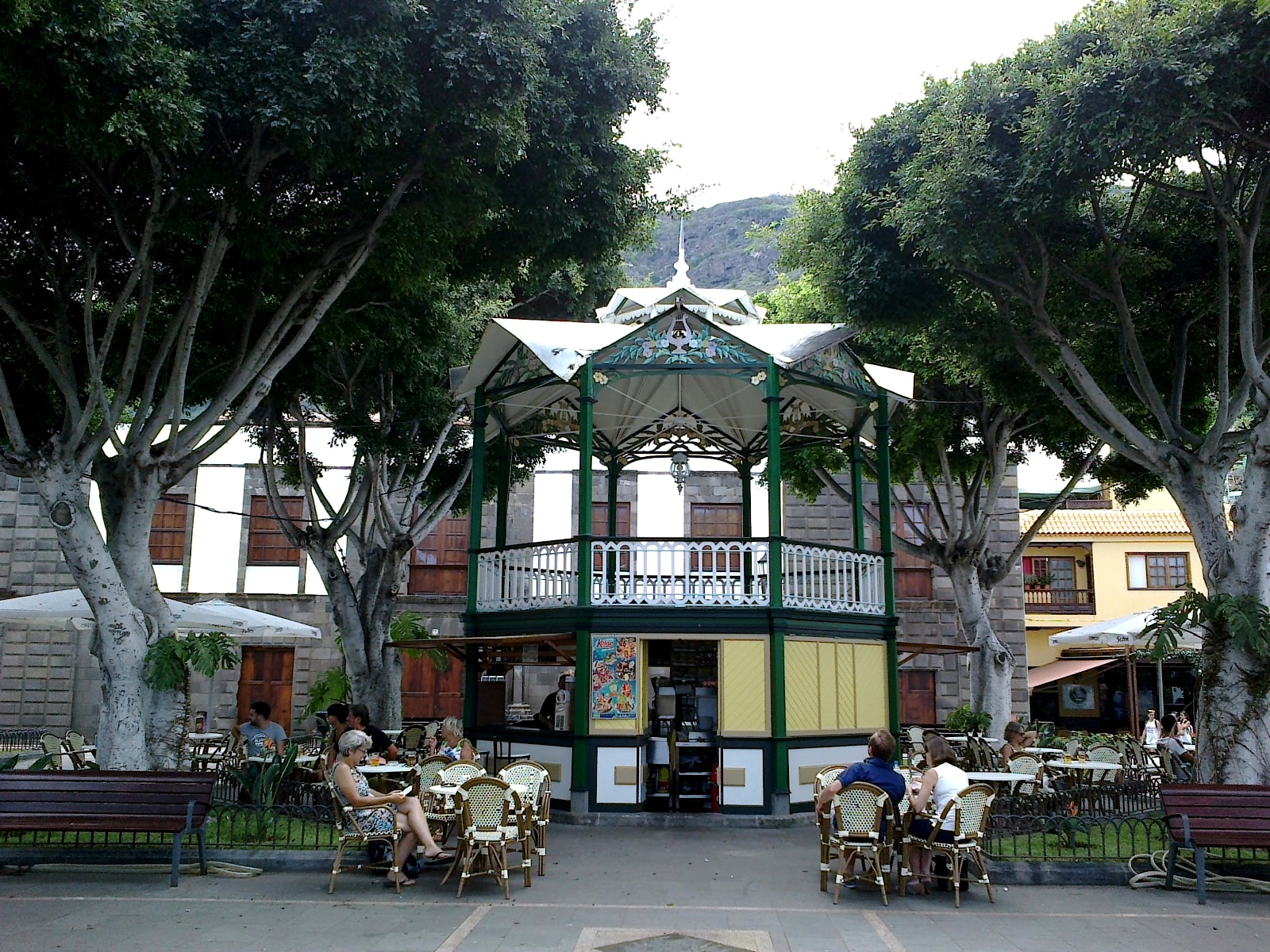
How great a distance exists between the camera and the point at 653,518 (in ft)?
99.8

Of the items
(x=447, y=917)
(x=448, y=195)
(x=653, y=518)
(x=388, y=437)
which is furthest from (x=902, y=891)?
(x=653, y=518)

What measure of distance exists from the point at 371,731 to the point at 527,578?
3.67 meters

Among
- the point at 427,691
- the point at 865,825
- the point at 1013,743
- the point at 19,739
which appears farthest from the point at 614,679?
the point at 19,739

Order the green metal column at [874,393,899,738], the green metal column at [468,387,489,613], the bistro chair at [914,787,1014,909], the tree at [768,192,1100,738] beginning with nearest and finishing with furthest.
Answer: the bistro chair at [914,787,1014,909], the green metal column at [874,393,899,738], the green metal column at [468,387,489,613], the tree at [768,192,1100,738]

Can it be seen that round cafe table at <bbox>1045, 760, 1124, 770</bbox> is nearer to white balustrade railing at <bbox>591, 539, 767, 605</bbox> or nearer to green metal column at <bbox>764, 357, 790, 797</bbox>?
green metal column at <bbox>764, 357, 790, 797</bbox>

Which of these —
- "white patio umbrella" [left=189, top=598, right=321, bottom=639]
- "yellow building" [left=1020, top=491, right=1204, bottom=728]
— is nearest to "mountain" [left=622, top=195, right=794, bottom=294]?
"yellow building" [left=1020, top=491, right=1204, bottom=728]

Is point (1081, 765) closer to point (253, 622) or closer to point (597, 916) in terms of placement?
point (597, 916)

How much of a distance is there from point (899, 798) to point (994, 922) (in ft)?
4.44

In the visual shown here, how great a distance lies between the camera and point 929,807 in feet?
31.3

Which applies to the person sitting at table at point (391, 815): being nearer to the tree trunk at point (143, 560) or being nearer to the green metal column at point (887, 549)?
the tree trunk at point (143, 560)

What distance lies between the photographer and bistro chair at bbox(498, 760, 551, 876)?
406 inches

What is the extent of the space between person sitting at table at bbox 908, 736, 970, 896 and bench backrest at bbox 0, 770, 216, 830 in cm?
623

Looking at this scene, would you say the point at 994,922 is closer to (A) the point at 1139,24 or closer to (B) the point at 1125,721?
(A) the point at 1139,24

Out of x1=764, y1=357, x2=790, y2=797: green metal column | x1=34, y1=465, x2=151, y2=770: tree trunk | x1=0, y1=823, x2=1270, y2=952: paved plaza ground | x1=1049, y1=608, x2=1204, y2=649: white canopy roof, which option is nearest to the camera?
x1=0, y1=823, x2=1270, y2=952: paved plaza ground
